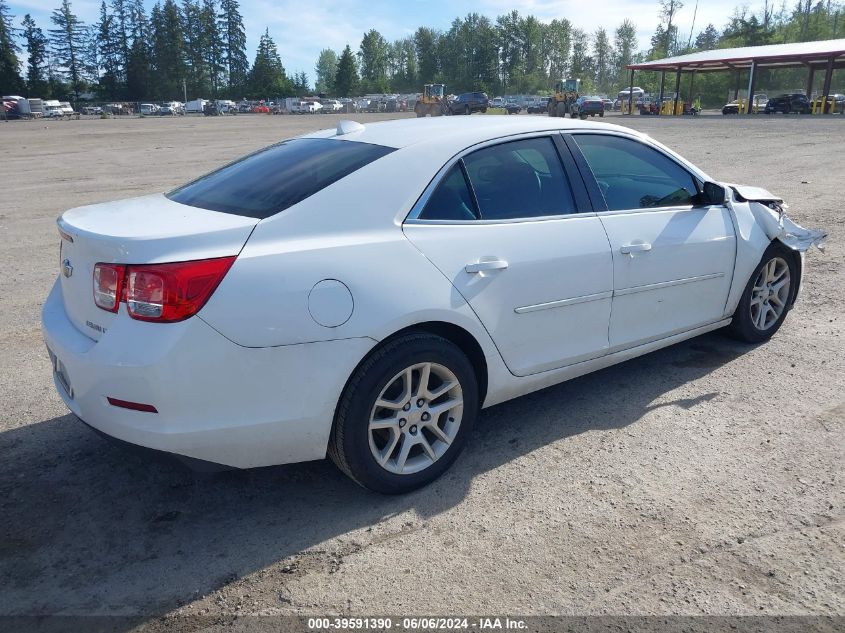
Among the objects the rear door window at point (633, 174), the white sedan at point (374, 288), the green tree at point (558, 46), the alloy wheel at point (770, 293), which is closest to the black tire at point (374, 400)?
the white sedan at point (374, 288)

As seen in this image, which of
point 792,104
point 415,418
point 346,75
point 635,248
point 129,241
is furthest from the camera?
point 346,75

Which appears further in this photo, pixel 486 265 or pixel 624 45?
pixel 624 45

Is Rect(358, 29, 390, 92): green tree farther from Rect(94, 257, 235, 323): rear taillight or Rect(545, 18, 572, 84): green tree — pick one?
Rect(94, 257, 235, 323): rear taillight

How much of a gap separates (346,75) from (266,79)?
50.5 feet

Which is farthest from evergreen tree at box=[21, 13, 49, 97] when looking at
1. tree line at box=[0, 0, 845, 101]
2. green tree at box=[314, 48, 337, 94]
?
green tree at box=[314, 48, 337, 94]

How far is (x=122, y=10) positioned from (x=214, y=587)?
13444 centimetres

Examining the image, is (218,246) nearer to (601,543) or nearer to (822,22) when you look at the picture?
(601,543)

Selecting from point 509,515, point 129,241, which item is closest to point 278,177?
point 129,241

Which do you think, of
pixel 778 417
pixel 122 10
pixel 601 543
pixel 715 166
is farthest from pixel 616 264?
pixel 122 10

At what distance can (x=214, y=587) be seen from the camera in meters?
2.64

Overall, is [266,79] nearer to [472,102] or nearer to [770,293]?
[472,102]

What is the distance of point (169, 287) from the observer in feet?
8.65

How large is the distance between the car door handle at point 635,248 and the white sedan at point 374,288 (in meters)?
0.01

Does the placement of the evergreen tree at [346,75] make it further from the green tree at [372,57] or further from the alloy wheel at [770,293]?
the alloy wheel at [770,293]
